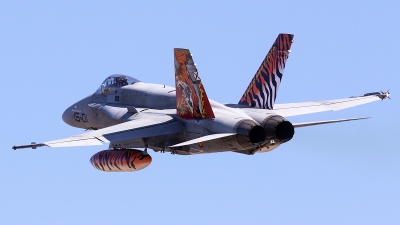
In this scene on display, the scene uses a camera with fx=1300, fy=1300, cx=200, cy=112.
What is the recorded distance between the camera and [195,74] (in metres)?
51.7

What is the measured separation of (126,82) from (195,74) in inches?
307

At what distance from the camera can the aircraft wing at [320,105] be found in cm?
5688

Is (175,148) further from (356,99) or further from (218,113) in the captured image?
(356,99)

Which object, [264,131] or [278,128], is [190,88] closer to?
[264,131]

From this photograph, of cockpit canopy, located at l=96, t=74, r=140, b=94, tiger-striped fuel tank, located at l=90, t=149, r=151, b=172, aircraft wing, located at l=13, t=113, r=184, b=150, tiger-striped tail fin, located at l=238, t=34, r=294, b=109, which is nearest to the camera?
aircraft wing, located at l=13, t=113, r=184, b=150

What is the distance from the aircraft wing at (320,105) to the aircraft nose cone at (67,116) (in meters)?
9.58

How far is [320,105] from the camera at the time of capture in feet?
192

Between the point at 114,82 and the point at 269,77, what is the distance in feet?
24.7

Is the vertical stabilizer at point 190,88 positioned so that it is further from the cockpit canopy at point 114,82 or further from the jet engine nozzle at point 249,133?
the cockpit canopy at point 114,82

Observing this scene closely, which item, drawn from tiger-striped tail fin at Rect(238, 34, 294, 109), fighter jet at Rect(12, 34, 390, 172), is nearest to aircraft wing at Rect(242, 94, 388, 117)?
fighter jet at Rect(12, 34, 390, 172)

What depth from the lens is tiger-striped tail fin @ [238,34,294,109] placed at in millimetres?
55688

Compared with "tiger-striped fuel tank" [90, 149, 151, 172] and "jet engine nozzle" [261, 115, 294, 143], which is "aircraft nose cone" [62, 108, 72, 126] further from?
"jet engine nozzle" [261, 115, 294, 143]

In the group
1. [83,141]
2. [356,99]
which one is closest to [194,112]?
[83,141]

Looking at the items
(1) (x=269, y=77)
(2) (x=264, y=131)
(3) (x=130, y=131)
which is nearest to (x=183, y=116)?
(3) (x=130, y=131)
